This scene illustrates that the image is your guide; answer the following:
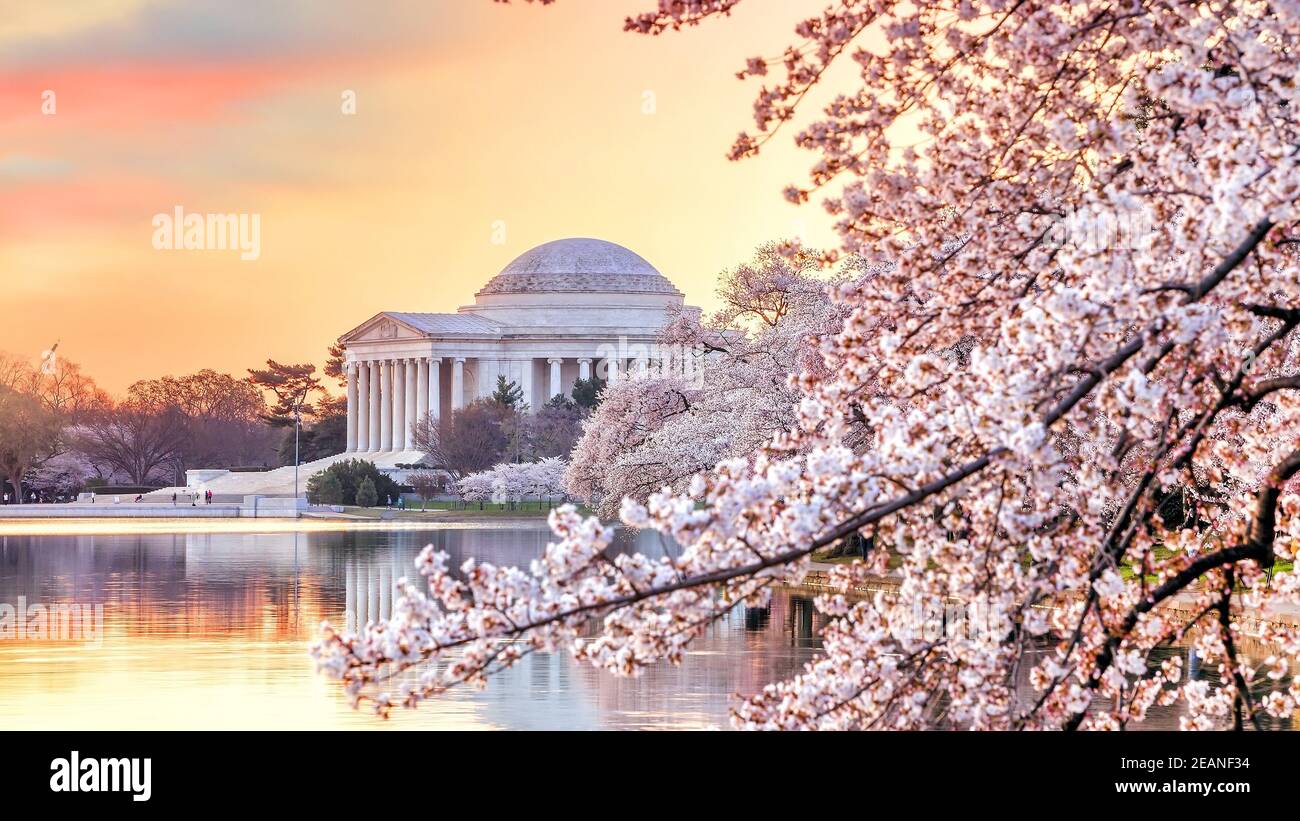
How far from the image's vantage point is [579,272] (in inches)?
6555

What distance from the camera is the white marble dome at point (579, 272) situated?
543 feet

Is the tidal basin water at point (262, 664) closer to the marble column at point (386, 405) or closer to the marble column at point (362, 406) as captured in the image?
the marble column at point (386, 405)

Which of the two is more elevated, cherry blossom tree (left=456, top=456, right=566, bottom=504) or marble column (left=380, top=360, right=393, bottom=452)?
marble column (left=380, top=360, right=393, bottom=452)

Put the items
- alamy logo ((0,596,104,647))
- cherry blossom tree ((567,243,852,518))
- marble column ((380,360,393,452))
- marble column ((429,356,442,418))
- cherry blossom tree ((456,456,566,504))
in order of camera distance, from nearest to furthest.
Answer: alamy logo ((0,596,104,647)) → cherry blossom tree ((567,243,852,518)) → cherry blossom tree ((456,456,566,504)) → marble column ((429,356,442,418)) → marble column ((380,360,393,452))

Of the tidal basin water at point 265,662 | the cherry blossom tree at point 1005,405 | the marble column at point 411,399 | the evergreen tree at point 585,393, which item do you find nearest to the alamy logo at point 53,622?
the tidal basin water at point 265,662

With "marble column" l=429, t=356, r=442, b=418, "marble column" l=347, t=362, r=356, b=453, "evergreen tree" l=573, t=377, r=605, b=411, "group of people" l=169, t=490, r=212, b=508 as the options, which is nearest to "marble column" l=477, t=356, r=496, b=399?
"marble column" l=429, t=356, r=442, b=418

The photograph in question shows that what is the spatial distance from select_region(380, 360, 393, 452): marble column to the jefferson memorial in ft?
0.26

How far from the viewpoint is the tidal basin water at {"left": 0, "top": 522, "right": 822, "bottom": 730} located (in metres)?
22.3

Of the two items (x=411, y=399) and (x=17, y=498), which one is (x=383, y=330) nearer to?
(x=411, y=399)

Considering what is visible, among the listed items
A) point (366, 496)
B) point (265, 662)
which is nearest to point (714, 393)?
point (265, 662)

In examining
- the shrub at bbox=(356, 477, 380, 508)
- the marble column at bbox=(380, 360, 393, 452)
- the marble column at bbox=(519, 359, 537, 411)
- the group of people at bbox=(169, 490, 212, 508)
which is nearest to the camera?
the shrub at bbox=(356, 477, 380, 508)
